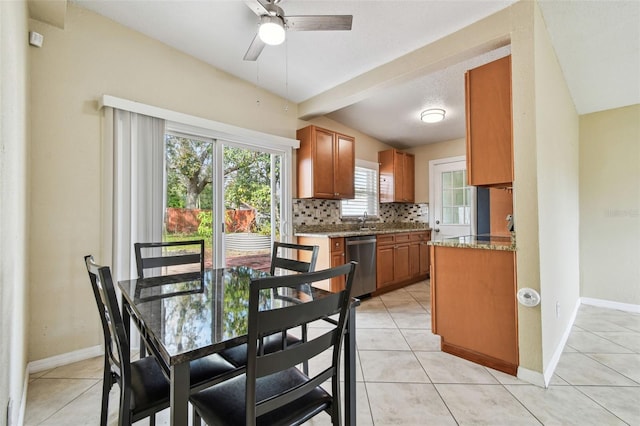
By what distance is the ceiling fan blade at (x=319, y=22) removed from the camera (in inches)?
69.6

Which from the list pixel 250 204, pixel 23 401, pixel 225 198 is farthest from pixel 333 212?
pixel 23 401

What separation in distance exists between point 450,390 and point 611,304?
3217 millimetres

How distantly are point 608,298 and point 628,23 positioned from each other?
3104mm

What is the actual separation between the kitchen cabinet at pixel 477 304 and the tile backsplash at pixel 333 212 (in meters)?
1.94

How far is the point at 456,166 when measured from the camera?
501 cm

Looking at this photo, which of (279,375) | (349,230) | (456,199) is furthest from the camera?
(456,199)

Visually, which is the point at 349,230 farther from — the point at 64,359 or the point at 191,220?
the point at 64,359

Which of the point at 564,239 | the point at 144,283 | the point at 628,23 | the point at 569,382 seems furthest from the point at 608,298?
the point at 144,283

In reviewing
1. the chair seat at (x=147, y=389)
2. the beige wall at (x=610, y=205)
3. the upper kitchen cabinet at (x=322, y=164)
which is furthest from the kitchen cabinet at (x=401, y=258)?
the chair seat at (x=147, y=389)

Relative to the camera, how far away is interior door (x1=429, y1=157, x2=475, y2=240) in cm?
491

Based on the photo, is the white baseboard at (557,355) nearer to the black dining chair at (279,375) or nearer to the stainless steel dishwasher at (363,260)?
the black dining chair at (279,375)

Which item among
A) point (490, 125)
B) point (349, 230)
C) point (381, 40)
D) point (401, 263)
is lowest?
point (401, 263)

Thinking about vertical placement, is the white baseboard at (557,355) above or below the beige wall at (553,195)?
below

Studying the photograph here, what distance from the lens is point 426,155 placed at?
17.6 feet
